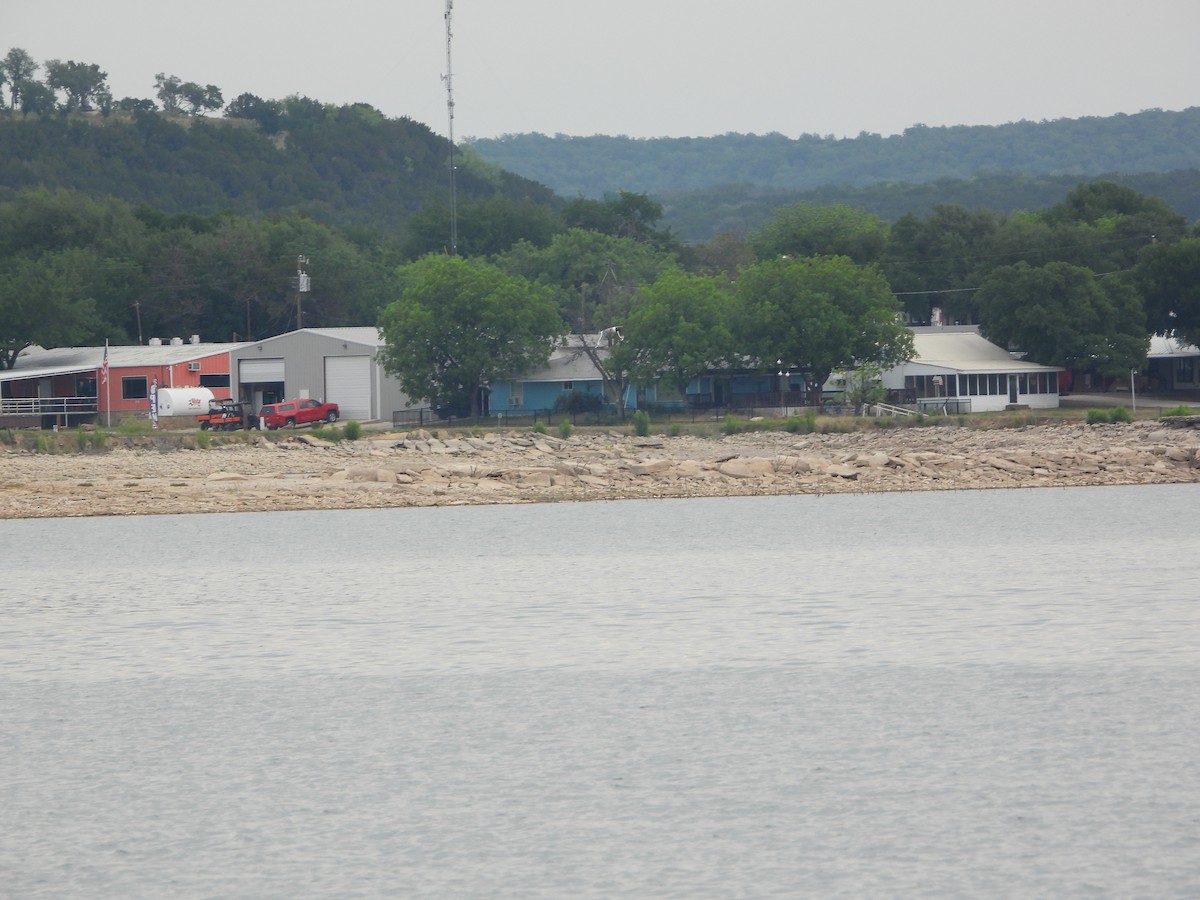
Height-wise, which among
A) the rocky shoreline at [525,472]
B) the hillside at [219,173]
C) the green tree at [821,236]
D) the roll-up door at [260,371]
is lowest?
the rocky shoreline at [525,472]

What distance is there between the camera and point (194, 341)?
81875 millimetres

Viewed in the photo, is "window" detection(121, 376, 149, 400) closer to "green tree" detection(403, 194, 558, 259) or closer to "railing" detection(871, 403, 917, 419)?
"railing" detection(871, 403, 917, 419)

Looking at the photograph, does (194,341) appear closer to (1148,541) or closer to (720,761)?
(1148,541)

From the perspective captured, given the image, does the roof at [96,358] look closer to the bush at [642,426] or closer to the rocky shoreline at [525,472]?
the rocky shoreline at [525,472]

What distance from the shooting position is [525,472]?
143 feet

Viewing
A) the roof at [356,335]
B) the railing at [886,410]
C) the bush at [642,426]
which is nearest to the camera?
the bush at [642,426]

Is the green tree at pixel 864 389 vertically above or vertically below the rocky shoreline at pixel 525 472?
above

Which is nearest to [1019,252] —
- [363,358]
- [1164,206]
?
[1164,206]

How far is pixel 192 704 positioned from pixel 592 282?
271ft

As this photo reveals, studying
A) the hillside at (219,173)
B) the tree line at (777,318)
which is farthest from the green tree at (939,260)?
the hillside at (219,173)

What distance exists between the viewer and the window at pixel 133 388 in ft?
246

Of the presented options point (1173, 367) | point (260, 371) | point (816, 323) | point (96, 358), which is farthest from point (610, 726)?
point (1173, 367)

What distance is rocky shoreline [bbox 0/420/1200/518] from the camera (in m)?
40.8

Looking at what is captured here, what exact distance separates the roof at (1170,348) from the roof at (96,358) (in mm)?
46498
